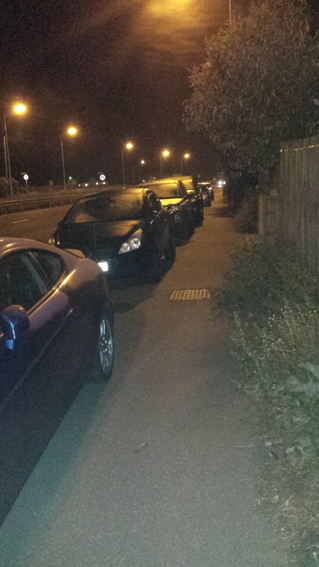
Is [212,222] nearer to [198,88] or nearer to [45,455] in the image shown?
[198,88]

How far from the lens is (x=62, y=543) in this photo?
3.31 metres

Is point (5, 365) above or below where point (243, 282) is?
above

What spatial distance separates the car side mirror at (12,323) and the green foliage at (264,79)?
7300mm

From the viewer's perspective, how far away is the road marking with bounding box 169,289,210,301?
9.34 m

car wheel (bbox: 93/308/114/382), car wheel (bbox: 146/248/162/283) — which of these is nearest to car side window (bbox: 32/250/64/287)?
car wheel (bbox: 93/308/114/382)

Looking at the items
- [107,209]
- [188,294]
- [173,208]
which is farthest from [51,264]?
[173,208]

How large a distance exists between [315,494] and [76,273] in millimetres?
2793

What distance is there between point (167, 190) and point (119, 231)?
8.27 meters

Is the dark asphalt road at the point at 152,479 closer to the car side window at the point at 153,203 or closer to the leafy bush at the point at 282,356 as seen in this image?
the leafy bush at the point at 282,356

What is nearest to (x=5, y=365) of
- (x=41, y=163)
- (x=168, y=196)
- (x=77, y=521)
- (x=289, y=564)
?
(x=77, y=521)

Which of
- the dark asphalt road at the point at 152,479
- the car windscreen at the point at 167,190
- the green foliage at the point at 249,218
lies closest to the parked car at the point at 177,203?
the car windscreen at the point at 167,190

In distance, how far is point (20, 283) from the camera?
434 centimetres

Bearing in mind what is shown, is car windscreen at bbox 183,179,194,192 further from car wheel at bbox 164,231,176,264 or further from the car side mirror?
the car side mirror

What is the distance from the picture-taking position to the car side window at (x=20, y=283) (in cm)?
412
